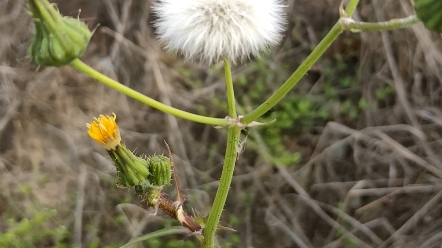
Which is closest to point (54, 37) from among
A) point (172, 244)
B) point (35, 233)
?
point (172, 244)

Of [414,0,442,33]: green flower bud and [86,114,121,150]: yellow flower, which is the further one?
[86,114,121,150]: yellow flower

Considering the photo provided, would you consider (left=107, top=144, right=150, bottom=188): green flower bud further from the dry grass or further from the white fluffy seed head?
the dry grass

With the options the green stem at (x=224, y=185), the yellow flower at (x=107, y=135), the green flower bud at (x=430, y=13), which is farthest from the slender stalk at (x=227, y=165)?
the green flower bud at (x=430, y=13)

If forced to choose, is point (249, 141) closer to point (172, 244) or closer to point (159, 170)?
point (172, 244)

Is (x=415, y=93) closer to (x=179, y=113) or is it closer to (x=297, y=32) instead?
(x=297, y=32)

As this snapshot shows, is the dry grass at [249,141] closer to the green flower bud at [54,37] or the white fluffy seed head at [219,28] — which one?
the white fluffy seed head at [219,28]

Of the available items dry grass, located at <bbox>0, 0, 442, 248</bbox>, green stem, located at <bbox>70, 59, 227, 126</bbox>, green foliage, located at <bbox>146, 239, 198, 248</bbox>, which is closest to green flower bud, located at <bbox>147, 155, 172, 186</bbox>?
green stem, located at <bbox>70, 59, 227, 126</bbox>
